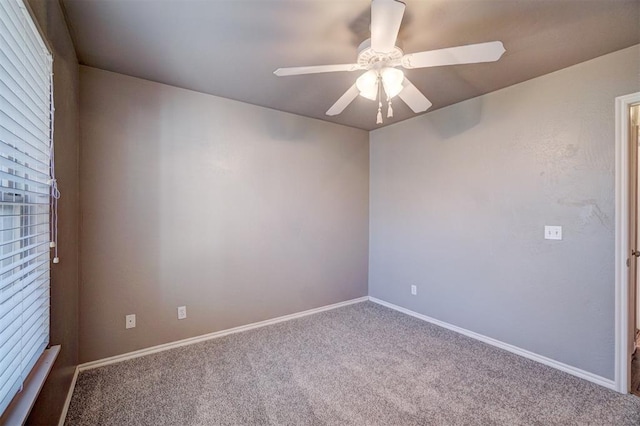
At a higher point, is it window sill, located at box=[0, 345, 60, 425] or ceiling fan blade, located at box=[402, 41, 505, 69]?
ceiling fan blade, located at box=[402, 41, 505, 69]

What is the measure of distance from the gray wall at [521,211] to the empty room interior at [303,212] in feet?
0.06

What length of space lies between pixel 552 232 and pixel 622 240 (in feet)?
1.34

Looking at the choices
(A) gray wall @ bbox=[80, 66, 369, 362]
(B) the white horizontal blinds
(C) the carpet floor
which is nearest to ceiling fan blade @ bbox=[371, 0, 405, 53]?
(B) the white horizontal blinds

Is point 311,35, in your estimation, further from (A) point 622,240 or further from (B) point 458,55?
(A) point 622,240

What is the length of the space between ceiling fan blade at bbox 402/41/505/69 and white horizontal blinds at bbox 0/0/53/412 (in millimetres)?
1716

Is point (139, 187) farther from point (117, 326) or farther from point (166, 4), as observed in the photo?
point (166, 4)

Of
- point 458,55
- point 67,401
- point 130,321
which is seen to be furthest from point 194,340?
point 458,55

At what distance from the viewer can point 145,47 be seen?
2.03 metres

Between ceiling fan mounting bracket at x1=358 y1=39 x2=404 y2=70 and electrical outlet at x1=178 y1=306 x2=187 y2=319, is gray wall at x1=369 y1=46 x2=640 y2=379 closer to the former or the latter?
ceiling fan mounting bracket at x1=358 y1=39 x2=404 y2=70

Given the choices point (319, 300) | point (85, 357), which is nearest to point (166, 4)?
point (85, 357)

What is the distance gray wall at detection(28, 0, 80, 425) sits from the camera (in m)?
1.48

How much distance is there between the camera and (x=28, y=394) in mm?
1107

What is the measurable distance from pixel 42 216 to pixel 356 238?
3150 mm

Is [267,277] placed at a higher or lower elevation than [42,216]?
lower
